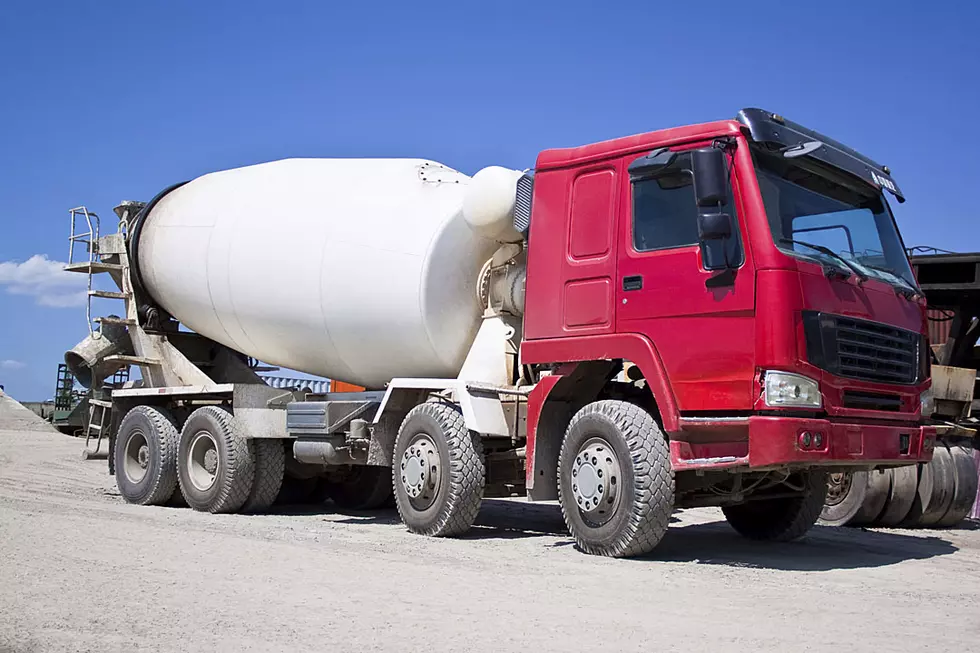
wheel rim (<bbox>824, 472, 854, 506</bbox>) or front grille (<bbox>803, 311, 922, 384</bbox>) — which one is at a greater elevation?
front grille (<bbox>803, 311, 922, 384</bbox>)

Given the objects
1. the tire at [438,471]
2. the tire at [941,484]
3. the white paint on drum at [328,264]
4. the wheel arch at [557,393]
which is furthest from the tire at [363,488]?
the tire at [941,484]

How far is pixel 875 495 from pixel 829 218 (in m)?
4.27

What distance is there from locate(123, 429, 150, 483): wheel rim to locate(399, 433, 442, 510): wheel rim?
4.43 meters

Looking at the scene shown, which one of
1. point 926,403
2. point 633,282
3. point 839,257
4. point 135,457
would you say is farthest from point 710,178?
point 135,457

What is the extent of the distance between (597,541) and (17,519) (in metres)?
5.00

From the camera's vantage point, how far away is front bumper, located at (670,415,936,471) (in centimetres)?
666

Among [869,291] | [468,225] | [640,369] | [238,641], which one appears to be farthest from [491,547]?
[238,641]

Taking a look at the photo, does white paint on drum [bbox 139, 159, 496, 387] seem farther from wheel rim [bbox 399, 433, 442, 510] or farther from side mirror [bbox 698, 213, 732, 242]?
side mirror [bbox 698, 213, 732, 242]

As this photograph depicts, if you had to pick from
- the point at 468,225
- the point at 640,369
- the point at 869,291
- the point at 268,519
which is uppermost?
the point at 468,225

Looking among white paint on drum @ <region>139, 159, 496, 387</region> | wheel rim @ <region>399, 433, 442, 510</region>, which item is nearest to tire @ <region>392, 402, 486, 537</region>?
→ wheel rim @ <region>399, 433, 442, 510</region>

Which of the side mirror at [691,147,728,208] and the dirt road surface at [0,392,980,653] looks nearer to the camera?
the dirt road surface at [0,392,980,653]

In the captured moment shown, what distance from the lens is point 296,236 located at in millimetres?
10406

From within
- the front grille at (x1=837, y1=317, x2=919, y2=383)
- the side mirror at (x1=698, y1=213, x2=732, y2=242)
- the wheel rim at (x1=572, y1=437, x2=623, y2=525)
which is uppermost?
the side mirror at (x1=698, y1=213, x2=732, y2=242)

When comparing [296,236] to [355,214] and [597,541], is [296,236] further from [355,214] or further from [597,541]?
[597,541]
